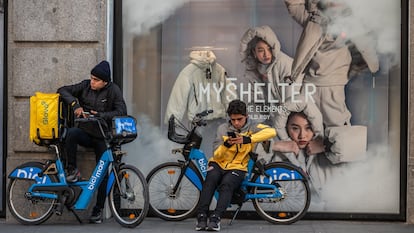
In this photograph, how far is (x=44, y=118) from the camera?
8.22m

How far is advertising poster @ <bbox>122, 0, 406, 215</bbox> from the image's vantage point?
894 cm

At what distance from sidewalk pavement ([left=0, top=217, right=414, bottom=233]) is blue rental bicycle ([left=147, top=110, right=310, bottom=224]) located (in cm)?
14

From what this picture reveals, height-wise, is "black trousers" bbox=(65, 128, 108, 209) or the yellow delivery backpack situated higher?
the yellow delivery backpack

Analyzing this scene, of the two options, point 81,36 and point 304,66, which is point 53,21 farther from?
point 304,66

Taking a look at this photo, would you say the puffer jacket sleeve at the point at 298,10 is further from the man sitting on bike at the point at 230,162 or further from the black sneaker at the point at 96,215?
the black sneaker at the point at 96,215

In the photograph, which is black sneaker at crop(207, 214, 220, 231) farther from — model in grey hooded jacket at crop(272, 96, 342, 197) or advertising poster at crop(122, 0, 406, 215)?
model in grey hooded jacket at crop(272, 96, 342, 197)

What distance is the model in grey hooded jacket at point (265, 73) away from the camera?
9.05 m

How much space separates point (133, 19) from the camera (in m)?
9.23

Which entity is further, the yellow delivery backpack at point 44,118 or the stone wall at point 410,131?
the stone wall at point 410,131

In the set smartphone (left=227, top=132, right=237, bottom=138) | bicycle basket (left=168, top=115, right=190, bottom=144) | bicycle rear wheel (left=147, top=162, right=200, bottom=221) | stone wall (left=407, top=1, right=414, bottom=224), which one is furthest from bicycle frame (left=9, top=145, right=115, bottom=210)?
stone wall (left=407, top=1, right=414, bottom=224)

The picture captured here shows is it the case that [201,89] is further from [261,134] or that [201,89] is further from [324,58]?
[324,58]

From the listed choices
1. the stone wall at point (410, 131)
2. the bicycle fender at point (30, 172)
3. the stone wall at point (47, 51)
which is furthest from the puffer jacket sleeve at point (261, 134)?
the bicycle fender at point (30, 172)

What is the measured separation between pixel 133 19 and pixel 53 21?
970mm

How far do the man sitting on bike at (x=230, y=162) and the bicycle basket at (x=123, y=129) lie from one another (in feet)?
3.07
